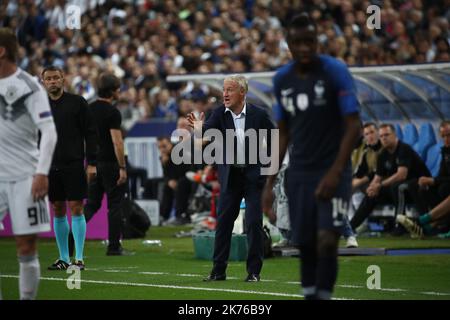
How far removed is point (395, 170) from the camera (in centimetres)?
1997

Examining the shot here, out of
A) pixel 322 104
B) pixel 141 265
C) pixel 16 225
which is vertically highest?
pixel 322 104

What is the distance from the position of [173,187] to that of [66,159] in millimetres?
10946

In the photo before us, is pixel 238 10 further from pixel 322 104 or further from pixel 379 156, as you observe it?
pixel 322 104

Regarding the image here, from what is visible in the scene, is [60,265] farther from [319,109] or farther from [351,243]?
[319,109]

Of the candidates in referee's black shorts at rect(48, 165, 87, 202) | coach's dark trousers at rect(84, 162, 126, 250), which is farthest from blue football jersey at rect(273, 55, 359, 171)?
coach's dark trousers at rect(84, 162, 126, 250)

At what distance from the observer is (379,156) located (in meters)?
20.0

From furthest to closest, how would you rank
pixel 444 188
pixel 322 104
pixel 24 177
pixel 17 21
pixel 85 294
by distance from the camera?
pixel 17 21
pixel 444 188
pixel 85 294
pixel 24 177
pixel 322 104

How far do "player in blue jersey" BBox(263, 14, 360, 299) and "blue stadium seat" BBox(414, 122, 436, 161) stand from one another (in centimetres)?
1218

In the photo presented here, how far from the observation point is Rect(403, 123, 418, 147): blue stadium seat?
842 inches

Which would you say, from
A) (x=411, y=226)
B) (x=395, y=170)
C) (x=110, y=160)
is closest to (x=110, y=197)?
(x=110, y=160)

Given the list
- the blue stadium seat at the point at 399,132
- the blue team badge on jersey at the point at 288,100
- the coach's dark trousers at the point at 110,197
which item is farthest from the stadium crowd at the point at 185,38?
the blue team badge on jersey at the point at 288,100
